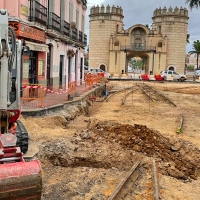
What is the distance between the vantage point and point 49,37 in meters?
20.2

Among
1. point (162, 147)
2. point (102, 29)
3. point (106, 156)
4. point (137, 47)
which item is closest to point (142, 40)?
point (137, 47)

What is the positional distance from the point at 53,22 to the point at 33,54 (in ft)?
10.2

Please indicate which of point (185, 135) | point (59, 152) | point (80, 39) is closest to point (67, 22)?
point (80, 39)

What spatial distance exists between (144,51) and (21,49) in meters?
51.3

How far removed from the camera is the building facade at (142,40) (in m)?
56.8

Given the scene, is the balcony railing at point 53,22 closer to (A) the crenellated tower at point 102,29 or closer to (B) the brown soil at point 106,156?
(B) the brown soil at point 106,156

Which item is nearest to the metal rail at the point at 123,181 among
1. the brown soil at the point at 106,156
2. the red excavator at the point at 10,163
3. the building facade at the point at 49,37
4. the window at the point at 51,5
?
the brown soil at the point at 106,156

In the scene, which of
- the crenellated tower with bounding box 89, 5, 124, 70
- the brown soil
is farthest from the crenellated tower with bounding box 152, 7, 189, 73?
the brown soil

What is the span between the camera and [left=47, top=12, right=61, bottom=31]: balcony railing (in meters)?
19.8

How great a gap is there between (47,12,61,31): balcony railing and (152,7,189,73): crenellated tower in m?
38.7

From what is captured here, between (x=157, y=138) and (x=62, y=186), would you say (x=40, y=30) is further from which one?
(x=62, y=186)

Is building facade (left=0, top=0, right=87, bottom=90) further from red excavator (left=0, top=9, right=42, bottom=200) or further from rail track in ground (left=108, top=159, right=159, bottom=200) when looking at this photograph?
rail track in ground (left=108, top=159, right=159, bottom=200)

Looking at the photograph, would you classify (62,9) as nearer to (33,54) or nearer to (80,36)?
(33,54)

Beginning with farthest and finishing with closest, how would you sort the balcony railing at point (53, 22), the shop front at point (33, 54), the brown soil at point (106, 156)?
the balcony railing at point (53, 22) → the shop front at point (33, 54) → the brown soil at point (106, 156)
